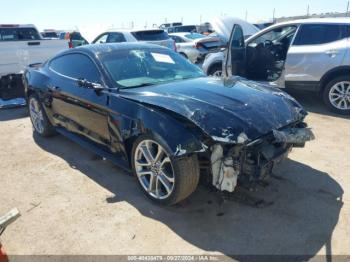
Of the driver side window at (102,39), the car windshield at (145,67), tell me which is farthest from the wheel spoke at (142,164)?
the driver side window at (102,39)

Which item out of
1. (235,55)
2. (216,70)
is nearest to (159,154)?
(235,55)

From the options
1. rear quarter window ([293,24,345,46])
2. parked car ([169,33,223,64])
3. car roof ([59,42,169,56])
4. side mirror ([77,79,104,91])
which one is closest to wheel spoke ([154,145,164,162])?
side mirror ([77,79,104,91])

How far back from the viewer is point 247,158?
3104mm

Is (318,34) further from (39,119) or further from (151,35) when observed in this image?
(151,35)

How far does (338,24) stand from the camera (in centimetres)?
638

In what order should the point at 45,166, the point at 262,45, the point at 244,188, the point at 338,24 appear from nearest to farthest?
1. the point at 244,188
2. the point at 45,166
3. the point at 338,24
4. the point at 262,45

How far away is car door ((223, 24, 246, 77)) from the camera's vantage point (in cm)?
672

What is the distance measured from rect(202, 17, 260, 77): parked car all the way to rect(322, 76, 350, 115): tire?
2183 millimetres

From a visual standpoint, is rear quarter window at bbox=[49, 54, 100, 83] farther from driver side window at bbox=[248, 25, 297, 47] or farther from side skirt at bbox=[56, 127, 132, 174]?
driver side window at bbox=[248, 25, 297, 47]

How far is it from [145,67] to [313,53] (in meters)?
3.82

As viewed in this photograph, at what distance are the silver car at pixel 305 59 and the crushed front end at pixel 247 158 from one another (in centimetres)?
359

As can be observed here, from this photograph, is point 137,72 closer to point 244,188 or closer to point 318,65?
point 244,188

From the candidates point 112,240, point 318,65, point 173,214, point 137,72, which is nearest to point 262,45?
point 318,65

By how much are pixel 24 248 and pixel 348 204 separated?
3058mm
